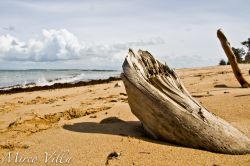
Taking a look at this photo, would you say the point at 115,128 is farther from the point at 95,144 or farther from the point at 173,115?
A: the point at 173,115

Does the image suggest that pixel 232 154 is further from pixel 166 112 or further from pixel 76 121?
pixel 76 121

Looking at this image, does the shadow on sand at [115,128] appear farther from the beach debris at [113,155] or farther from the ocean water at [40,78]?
the ocean water at [40,78]

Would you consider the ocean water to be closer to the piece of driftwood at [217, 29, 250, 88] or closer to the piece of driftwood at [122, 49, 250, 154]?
the piece of driftwood at [217, 29, 250, 88]

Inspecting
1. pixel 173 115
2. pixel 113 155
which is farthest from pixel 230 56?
pixel 113 155

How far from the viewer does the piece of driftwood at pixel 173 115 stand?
4.90 meters

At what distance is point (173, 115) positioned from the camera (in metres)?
5.05

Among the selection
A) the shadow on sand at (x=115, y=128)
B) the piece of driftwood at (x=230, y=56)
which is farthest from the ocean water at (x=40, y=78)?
the shadow on sand at (x=115, y=128)

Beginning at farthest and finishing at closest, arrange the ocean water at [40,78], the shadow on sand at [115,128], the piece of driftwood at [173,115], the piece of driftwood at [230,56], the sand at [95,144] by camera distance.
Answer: the ocean water at [40,78]
the piece of driftwood at [230,56]
the shadow on sand at [115,128]
the piece of driftwood at [173,115]
the sand at [95,144]

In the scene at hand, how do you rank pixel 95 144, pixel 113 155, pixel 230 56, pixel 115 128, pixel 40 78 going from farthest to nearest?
pixel 40 78 → pixel 230 56 → pixel 115 128 → pixel 95 144 → pixel 113 155

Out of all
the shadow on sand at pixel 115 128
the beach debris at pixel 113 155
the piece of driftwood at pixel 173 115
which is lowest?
the beach debris at pixel 113 155

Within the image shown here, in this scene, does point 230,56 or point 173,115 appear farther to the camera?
point 230,56

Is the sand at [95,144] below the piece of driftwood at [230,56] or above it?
below

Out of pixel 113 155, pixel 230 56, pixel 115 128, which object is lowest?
pixel 113 155

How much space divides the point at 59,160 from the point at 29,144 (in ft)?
2.90
